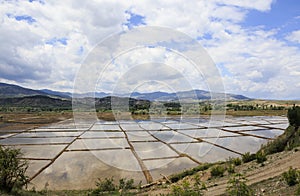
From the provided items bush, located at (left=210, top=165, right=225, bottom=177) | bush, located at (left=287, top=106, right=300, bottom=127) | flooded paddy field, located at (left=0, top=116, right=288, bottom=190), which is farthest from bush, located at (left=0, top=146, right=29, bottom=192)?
bush, located at (left=287, top=106, right=300, bottom=127)

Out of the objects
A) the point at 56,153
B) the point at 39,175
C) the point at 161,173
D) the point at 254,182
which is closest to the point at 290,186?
the point at 254,182

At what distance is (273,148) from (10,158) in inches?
455

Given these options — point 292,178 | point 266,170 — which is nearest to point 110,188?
point 266,170

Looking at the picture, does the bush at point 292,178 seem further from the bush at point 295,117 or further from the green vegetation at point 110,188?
the bush at point 295,117

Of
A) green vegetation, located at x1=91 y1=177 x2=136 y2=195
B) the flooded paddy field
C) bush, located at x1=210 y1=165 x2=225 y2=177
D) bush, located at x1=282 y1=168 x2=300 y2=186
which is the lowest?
the flooded paddy field

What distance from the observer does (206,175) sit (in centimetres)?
1011

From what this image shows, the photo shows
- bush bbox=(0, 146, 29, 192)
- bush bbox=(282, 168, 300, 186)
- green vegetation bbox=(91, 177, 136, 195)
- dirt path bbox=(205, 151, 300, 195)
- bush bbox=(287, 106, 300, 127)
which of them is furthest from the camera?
bush bbox=(287, 106, 300, 127)

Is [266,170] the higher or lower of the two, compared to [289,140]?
lower

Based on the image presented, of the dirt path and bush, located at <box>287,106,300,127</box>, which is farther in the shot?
bush, located at <box>287,106,300,127</box>

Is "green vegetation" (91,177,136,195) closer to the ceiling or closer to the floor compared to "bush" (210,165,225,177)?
closer to the floor

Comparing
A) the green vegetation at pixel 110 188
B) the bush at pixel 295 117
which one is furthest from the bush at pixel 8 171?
the bush at pixel 295 117

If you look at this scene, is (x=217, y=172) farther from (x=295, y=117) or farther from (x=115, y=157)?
(x=295, y=117)

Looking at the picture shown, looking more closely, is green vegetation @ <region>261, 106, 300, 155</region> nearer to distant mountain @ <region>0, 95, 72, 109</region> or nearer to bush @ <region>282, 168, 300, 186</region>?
bush @ <region>282, 168, 300, 186</region>

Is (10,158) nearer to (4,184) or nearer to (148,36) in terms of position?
(4,184)
